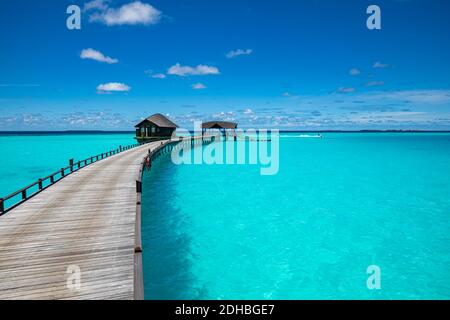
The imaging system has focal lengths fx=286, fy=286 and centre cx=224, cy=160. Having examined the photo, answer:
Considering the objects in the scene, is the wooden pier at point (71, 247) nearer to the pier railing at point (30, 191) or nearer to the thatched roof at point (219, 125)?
the pier railing at point (30, 191)

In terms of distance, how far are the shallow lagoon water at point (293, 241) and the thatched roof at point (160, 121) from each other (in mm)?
42926

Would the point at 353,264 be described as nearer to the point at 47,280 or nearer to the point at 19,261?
the point at 47,280

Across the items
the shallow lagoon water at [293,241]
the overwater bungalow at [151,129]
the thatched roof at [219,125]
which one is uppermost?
the thatched roof at [219,125]

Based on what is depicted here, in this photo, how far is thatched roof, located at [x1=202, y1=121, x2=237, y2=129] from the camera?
268ft

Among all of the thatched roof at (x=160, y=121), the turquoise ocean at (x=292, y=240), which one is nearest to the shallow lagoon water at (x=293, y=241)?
the turquoise ocean at (x=292, y=240)

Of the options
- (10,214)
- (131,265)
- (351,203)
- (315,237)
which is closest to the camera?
(131,265)

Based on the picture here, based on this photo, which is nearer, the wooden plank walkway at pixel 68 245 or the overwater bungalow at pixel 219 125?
the wooden plank walkway at pixel 68 245

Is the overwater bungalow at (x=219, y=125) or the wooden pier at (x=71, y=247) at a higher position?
the overwater bungalow at (x=219, y=125)

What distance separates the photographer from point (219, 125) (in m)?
82.0

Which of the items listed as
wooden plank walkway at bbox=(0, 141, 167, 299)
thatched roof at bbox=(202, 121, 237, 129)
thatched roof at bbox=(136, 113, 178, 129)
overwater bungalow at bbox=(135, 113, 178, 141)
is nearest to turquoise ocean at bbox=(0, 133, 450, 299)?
wooden plank walkway at bbox=(0, 141, 167, 299)

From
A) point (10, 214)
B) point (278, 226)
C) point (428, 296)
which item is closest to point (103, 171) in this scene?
point (10, 214)

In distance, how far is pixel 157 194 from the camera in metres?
24.2

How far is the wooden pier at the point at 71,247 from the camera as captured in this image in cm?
696

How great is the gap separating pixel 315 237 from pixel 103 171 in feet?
56.6
